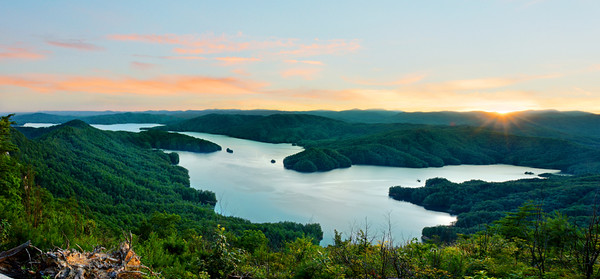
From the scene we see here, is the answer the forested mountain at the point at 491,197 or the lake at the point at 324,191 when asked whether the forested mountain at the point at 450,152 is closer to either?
the lake at the point at 324,191

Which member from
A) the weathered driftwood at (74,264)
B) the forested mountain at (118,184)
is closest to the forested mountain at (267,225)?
the weathered driftwood at (74,264)

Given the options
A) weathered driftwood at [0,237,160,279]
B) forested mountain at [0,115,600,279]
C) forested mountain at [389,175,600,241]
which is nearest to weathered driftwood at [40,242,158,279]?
weathered driftwood at [0,237,160,279]

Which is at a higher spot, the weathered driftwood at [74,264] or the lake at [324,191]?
the weathered driftwood at [74,264]

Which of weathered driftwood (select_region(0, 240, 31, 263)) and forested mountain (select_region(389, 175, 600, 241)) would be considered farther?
forested mountain (select_region(389, 175, 600, 241))

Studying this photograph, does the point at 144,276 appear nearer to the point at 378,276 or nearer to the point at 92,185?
the point at 378,276

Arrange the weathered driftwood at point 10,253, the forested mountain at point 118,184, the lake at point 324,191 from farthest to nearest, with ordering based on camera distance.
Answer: the lake at point 324,191 < the forested mountain at point 118,184 < the weathered driftwood at point 10,253

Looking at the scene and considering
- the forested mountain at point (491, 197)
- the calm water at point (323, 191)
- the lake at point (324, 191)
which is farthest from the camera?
the calm water at point (323, 191)

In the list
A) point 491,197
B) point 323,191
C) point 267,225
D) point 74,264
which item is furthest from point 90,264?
point 323,191

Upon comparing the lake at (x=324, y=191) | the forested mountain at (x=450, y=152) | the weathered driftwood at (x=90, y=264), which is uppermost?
the weathered driftwood at (x=90, y=264)

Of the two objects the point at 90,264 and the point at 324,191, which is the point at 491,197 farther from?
the point at 90,264

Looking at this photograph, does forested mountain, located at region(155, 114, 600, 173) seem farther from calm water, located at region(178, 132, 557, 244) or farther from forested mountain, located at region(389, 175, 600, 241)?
forested mountain, located at region(389, 175, 600, 241)

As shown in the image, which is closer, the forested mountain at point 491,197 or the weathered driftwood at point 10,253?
the weathered driftwood at point 10,253
